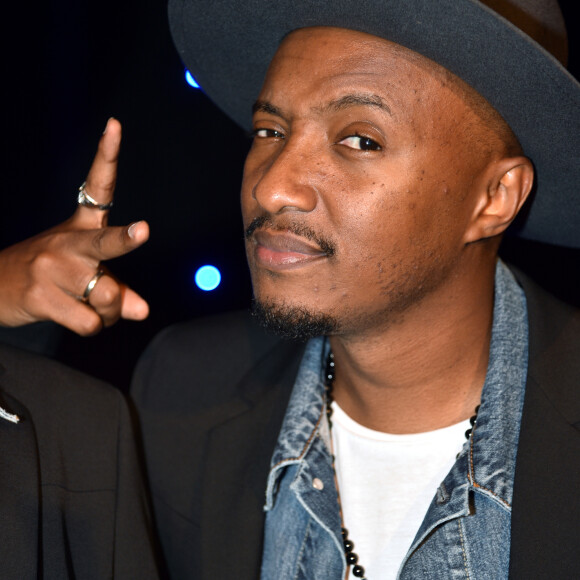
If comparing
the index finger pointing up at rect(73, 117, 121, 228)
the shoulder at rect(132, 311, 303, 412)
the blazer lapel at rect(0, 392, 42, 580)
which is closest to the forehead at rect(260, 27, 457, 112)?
the index finger pointing up at rect(73, 117, 121, 228)

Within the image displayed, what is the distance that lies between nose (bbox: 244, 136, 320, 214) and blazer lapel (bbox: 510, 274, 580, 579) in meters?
0.67

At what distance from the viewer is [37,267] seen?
1723 mm

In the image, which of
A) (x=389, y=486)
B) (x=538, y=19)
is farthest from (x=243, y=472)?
(x=538, y=19)

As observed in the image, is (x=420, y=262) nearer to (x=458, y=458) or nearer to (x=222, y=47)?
(x=458, y=458)

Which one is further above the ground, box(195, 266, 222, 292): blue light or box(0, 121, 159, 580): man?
box(195, 266, 222, 292): blue light

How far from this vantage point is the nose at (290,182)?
178cm

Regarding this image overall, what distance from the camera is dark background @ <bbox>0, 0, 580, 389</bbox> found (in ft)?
7.43

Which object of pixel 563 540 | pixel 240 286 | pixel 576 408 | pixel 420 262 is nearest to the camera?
pixel 563 540

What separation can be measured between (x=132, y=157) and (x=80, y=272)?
84 cm

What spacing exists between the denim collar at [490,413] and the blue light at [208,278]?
25.2 inches

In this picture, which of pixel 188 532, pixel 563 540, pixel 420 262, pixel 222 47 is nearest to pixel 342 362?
pixel 420 262

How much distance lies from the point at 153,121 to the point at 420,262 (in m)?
1.08

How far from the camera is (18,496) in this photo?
1553 mm

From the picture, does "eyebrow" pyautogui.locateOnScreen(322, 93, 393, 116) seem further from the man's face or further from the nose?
the nose
